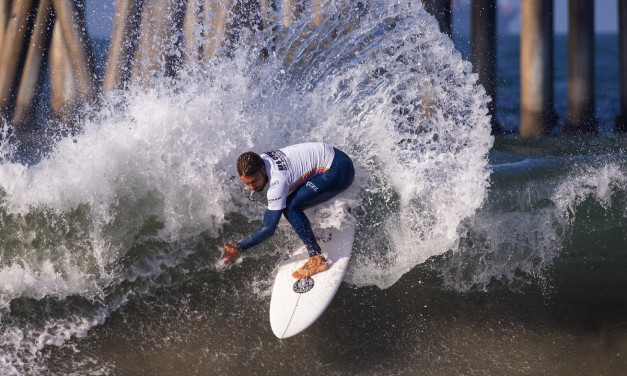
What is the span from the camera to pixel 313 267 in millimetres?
5176

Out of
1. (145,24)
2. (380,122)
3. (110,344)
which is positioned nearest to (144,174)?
(110,344)

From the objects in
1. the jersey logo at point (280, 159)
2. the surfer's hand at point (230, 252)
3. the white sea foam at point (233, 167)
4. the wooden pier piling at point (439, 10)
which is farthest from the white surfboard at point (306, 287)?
the wooden pier piling at point (439, 10)

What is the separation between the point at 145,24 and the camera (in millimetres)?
8695

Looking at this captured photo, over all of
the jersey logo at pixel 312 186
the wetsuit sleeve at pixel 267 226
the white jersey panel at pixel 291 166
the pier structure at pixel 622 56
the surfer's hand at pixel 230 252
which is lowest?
the pier structure at pixel 622 56

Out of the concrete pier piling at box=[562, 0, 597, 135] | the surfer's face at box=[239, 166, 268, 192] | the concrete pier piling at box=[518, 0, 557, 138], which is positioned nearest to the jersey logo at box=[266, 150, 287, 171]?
the surfer's face at box=[239, 166, 268, 192]

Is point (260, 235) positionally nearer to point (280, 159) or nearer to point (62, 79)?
point (280, 159)

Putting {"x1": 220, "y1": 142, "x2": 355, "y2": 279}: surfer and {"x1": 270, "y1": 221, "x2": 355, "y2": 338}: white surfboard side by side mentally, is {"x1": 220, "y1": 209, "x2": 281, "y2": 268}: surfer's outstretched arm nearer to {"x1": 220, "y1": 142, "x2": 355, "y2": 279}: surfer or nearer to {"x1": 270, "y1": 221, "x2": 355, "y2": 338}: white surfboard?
{"x1": 220, "y1": 142, "x2": 355, "y2": 279}: surfer

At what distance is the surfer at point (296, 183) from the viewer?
480cm

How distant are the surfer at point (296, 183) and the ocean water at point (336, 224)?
40 cm

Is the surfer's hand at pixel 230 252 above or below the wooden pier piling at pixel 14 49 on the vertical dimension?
below

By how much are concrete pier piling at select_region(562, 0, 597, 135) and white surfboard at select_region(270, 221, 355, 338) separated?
6.14m

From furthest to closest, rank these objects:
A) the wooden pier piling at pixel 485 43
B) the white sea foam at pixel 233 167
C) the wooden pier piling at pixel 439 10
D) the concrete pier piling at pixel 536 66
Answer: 1. the wooden pier piling at pixel 485 43
2. the concrete pier piling at pixel 536 66
3. the wooden pier piling at pixel 439 10
4. the white sea foam at pixel 233 167

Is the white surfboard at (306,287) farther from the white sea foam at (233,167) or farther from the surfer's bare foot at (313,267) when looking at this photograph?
the white sea foam at (233,167)

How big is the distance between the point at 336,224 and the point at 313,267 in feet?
1.53
